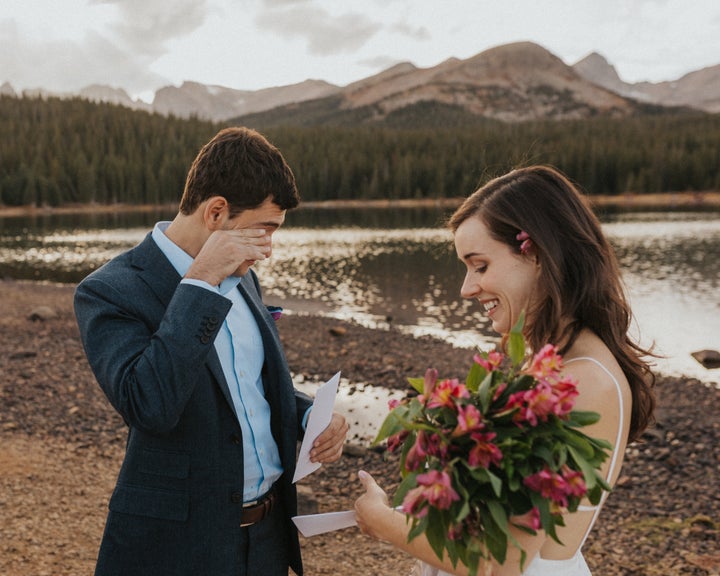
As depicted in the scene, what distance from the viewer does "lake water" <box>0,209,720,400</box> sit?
65.2 ft

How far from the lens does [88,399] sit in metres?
10.3

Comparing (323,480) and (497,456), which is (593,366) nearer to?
(497,456)

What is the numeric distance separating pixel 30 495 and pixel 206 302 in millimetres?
5638

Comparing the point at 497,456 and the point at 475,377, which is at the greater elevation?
the point at 475,377

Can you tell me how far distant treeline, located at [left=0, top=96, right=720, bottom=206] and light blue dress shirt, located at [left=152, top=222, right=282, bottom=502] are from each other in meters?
92.3

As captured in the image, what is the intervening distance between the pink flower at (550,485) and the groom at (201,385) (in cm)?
125

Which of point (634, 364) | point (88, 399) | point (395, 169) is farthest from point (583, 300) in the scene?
point (395, 169)

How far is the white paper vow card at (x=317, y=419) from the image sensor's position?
2.75 m

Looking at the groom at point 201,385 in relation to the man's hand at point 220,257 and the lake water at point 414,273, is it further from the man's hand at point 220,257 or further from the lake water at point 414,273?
the lake water at point 414,273

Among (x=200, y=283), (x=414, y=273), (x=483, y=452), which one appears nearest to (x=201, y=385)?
(x=200, y=283)

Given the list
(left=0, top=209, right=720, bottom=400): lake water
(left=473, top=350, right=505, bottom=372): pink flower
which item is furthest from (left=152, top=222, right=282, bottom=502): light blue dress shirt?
(left=0, top=209, right=720, bottom=400): lake water

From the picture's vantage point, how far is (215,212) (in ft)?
8.83

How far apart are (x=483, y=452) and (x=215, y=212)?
62.0 inches

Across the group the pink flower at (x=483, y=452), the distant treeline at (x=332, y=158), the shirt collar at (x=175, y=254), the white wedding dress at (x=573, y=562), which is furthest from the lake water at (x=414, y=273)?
the distant treeline at (x=332, y=158)
